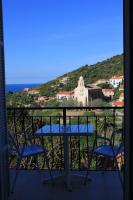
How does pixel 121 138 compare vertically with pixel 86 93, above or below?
below

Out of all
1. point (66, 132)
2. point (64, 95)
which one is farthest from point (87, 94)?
point (66, 132)

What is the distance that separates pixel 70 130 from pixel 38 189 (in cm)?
82

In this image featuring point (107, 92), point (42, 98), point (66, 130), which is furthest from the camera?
point (42, 98)

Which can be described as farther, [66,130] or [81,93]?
[81,93]

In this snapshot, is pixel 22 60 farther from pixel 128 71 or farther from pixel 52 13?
pixel 128 71

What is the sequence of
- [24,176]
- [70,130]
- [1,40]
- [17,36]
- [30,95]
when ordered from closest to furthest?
1. [1,40]
2. [70,130]
3. [24,176]
4. [30,95]
5. [17,36]

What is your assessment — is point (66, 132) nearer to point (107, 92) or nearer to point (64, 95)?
point (107, 92)

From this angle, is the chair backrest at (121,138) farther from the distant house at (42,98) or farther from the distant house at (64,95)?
the distant house at (42,98)

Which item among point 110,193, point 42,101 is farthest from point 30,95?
point 110,193

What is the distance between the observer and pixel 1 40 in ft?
10.6

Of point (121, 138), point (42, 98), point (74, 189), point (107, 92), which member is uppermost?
point (107, 92)

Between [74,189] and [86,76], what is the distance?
3303 mm

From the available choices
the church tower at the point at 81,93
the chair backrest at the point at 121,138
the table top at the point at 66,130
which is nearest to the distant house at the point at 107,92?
the church tower at the point at 81,93

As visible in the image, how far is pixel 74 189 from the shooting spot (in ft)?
12.6
